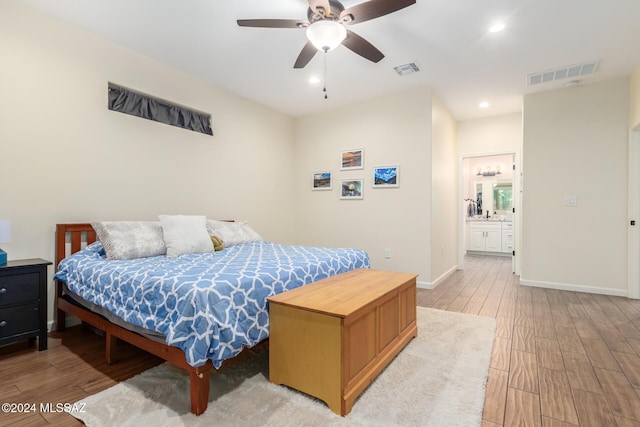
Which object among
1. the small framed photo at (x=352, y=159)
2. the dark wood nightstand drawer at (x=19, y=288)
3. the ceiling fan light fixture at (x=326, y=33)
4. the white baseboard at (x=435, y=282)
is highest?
the ceiling fan light fixture at (x=326, y=33)

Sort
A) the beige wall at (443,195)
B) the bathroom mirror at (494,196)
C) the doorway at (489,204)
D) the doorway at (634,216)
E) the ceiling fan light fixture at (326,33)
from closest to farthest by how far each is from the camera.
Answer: the ceiling fan light fixture at (326,33) < the doorway at (634,216) < the beige wall at (443,195) < the doorway at (489,204) < the bathroom mirror at (494,196)

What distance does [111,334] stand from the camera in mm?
2139

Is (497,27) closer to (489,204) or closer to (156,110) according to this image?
(156,110)

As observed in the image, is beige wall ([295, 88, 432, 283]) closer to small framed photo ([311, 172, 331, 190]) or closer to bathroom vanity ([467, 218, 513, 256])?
small framed photo ([311, 172, 331, 190])

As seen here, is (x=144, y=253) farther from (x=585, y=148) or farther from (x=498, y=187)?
(x=498, y=187)

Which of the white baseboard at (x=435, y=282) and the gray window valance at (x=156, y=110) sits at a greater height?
the gray window valance at (x=156, y=110)

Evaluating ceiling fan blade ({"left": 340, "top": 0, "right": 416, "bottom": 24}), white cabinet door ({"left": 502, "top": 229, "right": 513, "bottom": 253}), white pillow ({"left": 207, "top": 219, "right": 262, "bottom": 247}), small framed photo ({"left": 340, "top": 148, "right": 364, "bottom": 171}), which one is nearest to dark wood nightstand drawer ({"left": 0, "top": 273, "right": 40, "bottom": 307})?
white pillow ({"left": 207, "top": 219, "right": 262, "bottom": 247})

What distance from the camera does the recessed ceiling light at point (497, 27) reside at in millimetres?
2783

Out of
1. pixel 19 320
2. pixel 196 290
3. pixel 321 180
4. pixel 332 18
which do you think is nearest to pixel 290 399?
pixel 196 290

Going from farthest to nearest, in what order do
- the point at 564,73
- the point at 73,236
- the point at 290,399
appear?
the point at 564,73
the point at 73,236
the point at 290,399

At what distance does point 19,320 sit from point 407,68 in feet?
14.3

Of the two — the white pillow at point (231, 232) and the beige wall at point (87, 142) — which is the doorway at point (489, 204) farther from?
the beige wall at point (87, 142)

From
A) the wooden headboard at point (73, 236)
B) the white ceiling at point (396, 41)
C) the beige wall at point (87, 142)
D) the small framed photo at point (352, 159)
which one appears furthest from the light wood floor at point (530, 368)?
the white ceiling at point (396, 41)

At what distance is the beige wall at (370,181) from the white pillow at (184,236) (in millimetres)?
2487
